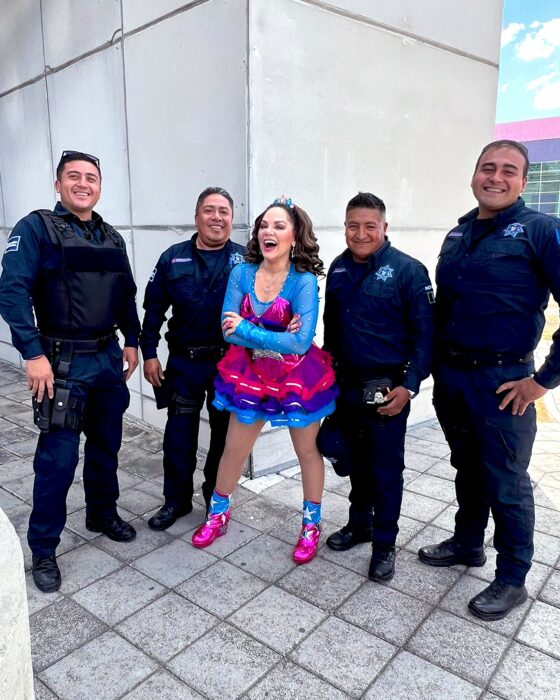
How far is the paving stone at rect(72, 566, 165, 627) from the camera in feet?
8.33

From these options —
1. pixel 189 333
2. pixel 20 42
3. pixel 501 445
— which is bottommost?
pixel 501 445

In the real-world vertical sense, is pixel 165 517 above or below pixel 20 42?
below

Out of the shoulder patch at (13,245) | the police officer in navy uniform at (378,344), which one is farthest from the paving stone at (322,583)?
the shoulder patch at (13,245)

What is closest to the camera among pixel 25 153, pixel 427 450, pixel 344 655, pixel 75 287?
pixel 344 655

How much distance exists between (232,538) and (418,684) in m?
1.36

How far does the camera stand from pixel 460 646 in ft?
7.69

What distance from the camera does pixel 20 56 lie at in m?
6.05

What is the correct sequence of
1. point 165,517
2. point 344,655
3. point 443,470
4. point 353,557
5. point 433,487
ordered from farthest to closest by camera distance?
point 443,470 → point 433,487 → point 165,517 → point 353,557 → point 344,655

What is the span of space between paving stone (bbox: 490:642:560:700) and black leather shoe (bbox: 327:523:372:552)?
0.98 m

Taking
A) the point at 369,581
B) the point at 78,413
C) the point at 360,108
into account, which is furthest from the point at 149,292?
the point at 360,108

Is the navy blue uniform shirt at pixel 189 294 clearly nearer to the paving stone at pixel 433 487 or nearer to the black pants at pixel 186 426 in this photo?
the black pants at pixel 186 426

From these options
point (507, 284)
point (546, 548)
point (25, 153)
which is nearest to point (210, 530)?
point (546, 548)

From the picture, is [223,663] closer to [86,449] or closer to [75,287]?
[86,449]

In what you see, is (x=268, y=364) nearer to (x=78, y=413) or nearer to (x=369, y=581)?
(x=78, y=413)
